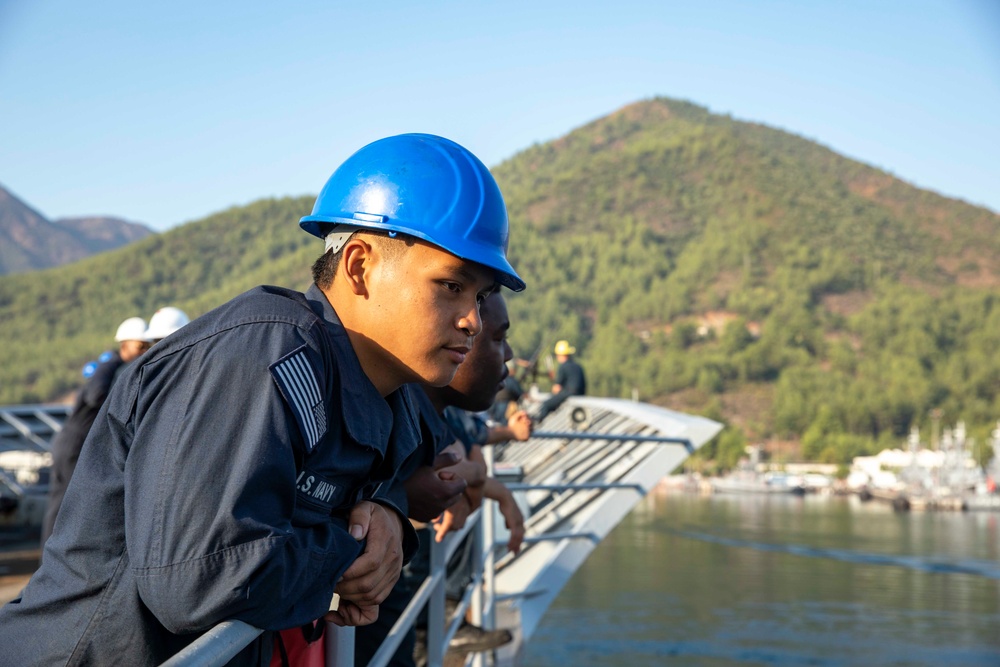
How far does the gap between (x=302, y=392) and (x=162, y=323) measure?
3.64m

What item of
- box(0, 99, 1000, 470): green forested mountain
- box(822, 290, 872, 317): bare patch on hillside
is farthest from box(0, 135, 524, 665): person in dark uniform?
box(822, 290, 872, 317): bare patch on hillside

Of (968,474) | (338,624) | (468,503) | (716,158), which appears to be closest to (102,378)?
(468,503)

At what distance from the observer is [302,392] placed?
108 cm

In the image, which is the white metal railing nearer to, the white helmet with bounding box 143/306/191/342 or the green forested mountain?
the white helmet with bounding box 143/306/191/342

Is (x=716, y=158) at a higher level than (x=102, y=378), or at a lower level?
higher

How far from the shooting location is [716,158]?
6663 inches

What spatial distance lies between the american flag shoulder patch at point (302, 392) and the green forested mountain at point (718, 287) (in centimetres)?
9965

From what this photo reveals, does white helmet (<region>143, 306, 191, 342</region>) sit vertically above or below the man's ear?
above

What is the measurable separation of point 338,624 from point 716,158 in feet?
569

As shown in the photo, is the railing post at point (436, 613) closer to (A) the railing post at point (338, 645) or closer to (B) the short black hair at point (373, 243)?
(A) the railing post at point (338, 645)

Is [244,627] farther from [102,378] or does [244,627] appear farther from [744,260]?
[744,260]

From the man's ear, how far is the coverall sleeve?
0.77 feet

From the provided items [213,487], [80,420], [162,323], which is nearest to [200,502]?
[213,487]

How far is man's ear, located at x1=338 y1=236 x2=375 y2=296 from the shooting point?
1.30m
